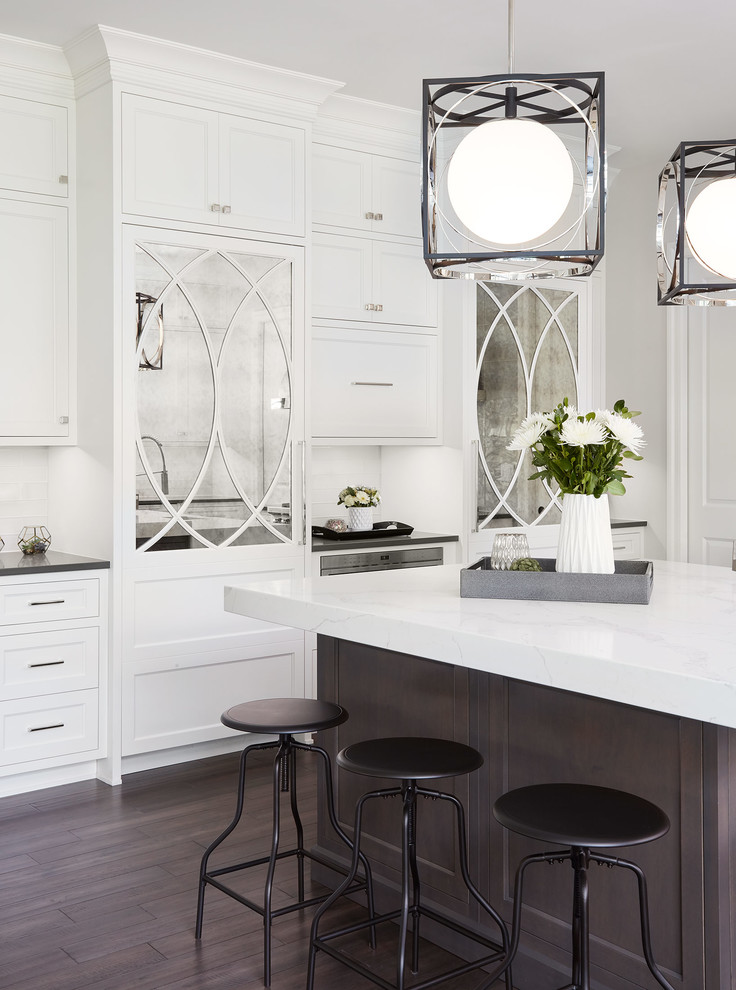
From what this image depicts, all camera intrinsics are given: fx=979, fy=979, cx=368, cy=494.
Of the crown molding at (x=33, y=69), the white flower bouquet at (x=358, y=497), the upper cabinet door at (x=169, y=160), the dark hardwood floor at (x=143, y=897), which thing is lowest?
the dark hardwood floor at (x=143, y=897)

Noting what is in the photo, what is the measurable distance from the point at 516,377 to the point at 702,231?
2575 millimetres

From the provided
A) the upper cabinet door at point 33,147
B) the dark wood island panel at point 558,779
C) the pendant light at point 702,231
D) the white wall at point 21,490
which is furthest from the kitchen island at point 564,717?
the upper cabinet door at point 33,147

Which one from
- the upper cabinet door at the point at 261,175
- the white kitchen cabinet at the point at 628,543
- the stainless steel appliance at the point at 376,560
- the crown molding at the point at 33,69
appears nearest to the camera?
the crown molding at the point at 33,69

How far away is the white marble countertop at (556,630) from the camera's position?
5.73 ft

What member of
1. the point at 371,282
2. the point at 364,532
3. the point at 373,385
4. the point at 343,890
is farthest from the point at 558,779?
the point at 371,282

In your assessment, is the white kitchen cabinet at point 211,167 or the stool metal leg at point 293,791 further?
the white kitchen cabinet at point 211,167

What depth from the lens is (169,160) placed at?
13.0ft

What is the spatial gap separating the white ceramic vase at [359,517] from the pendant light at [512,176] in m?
2.63

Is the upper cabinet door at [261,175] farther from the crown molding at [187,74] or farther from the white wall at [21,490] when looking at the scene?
the white wall at [21,490]

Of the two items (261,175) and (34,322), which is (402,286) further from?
(34,322)

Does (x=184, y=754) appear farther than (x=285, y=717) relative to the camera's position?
Yes

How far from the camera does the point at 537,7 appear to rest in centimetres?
355

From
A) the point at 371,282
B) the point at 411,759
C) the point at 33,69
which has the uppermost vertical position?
→ the point at 33,69

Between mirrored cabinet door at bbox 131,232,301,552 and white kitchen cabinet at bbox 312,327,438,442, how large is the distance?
0.31m
